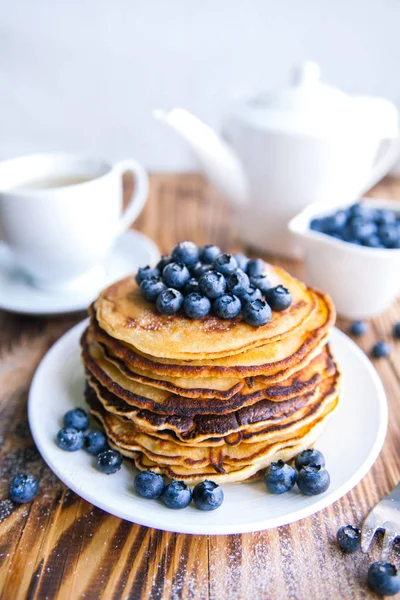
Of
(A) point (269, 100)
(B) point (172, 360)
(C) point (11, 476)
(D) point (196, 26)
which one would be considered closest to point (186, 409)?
(B) point (172, 360)

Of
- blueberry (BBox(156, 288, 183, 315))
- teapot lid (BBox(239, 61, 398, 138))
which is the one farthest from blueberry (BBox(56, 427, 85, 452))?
teapot lid (BBox(239, 61, 398, 138))

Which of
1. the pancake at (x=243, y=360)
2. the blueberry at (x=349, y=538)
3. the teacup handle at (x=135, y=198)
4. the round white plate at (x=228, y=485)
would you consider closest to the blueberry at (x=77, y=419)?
the round white plate at (x=228, y=485)

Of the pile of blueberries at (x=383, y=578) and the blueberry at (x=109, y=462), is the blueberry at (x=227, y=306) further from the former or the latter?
the pile of blueberries at (x=383, y=578)

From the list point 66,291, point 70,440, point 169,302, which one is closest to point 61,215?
point 66,291

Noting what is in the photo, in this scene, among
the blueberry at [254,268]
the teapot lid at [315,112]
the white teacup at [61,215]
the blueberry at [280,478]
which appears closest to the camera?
the blueberry at [280,478]

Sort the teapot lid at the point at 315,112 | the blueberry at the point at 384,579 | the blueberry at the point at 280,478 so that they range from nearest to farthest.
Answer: the blueberry at the point at 384,579 < the blueberry at the point at 280,478 < the teapot lid at the point at 315,112

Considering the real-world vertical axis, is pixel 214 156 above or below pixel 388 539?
above

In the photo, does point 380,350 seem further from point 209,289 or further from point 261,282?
point 209,289
